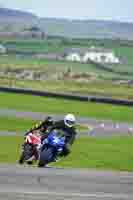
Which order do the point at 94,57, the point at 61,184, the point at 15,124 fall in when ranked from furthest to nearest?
the point at 94,57 < the point at 15,124 < the point at 61,184

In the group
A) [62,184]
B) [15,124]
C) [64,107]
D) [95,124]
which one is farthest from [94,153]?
[64,107]

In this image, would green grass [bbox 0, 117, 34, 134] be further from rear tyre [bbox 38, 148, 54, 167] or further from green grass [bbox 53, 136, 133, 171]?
rear tyre [bbox 38, 148, 54, 167]

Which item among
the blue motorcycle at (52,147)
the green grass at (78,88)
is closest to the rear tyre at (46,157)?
the blue motorcycle at (52,147)

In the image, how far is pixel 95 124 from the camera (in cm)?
3731

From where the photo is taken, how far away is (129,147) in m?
26.7

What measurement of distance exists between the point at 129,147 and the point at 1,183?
12.0 m

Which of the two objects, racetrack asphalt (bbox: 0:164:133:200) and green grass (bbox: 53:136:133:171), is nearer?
racetrack asphalt (bbox: 0:164:133:200)

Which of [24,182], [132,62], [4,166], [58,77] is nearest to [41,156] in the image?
[4,166]

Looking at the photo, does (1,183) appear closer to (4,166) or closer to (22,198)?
(22,198)

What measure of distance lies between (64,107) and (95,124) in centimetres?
676

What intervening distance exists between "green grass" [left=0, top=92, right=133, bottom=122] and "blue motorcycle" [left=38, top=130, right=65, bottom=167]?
22231 millimetres

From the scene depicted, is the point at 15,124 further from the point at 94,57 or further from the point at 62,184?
the point at 94,57

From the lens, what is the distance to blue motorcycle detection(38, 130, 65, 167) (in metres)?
19.0

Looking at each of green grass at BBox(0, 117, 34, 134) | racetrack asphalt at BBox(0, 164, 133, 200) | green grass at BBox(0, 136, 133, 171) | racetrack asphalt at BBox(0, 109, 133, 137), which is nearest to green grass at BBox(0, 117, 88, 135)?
green grass at BBox(0, 117, 34, 134)
